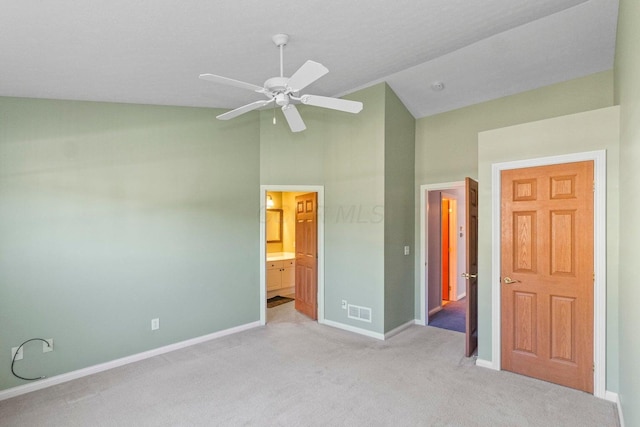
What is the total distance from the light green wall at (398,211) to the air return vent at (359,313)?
0.78ft

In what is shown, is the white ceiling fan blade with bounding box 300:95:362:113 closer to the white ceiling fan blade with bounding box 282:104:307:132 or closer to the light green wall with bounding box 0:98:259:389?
the white ceiling fan blade with bounding box 282:104:307:132

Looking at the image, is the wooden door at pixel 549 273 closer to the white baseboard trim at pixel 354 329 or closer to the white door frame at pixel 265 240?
the white baseboard trim at pixel 354 329

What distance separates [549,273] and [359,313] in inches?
86.3

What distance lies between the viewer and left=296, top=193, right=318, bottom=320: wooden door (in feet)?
15.8

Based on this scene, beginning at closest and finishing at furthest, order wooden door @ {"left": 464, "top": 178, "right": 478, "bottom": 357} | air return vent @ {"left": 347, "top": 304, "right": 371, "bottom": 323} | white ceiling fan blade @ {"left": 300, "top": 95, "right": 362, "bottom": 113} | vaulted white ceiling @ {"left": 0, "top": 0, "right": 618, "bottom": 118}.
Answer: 1. vaulted white ceiling @ {"left": 0, "top": 0, "right": 618, "bottom": 118}
2. white ceiling fan blade @ {"left": 300, "top": 95, "right": 362, "bottom": 113}
3. wooden door @ {"left": 464, "top": 178, "right": 478, "bottom": 357}
4. air return vent @ {"left": 347, "top": 304, "right": 371, "bottom": 323}

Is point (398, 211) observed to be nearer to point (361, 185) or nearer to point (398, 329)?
point (361, 185)

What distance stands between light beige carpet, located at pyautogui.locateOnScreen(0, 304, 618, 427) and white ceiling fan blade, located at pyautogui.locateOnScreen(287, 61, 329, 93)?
7.94 ft

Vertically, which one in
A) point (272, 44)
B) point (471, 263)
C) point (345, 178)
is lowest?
point (471, 263)

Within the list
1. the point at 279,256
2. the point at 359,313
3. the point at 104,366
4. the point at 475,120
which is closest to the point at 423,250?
the point at 359,313

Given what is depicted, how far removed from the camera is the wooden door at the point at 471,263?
11.6ft

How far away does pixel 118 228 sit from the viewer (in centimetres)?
342

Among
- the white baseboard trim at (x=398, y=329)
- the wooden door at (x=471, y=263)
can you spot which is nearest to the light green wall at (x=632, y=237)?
the wooden door at (x=471, y=263)

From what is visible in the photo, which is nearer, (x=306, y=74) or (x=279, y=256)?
(x=306, y=74)

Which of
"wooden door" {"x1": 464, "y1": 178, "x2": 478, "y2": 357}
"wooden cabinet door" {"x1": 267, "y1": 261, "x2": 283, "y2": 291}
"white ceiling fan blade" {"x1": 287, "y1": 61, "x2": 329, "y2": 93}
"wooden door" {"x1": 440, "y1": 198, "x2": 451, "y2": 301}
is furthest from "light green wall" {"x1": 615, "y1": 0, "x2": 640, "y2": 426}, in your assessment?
"wooden cabinet door" {"x1": 267, "y1": 261, "x2": 283, "y2": 291}
